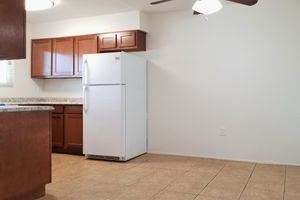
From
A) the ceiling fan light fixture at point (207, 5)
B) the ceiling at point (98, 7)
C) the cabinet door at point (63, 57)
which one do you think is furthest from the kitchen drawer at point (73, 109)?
the ceiling fan light fixture at point (207, 5)

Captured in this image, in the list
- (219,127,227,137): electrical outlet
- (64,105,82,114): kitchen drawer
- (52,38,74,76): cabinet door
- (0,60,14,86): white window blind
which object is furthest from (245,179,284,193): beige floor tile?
(0,60,14,86): white window blind

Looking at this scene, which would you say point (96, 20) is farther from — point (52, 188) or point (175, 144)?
point (52, 188)

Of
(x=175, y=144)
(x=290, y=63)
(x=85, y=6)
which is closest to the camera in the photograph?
(x=290, y=63)

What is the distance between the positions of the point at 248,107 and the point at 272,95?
383 mm

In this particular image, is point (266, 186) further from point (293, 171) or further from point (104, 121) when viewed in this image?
point (104, 121)

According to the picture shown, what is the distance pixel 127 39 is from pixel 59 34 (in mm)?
1470

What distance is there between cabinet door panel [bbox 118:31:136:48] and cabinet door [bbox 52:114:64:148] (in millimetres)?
1634

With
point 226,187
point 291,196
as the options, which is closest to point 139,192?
point 226,187

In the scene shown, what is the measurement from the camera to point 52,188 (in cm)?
329

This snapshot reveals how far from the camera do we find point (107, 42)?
5238 mm

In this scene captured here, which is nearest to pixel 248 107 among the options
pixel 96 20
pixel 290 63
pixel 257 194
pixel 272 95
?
pixel 272 95

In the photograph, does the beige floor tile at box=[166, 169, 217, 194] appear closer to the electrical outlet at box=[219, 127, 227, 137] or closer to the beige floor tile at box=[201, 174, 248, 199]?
the beige floor tile at box=[201, 174, 248, 199]

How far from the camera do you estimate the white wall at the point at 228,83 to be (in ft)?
14.5

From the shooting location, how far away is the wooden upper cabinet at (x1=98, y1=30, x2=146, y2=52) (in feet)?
16.6
